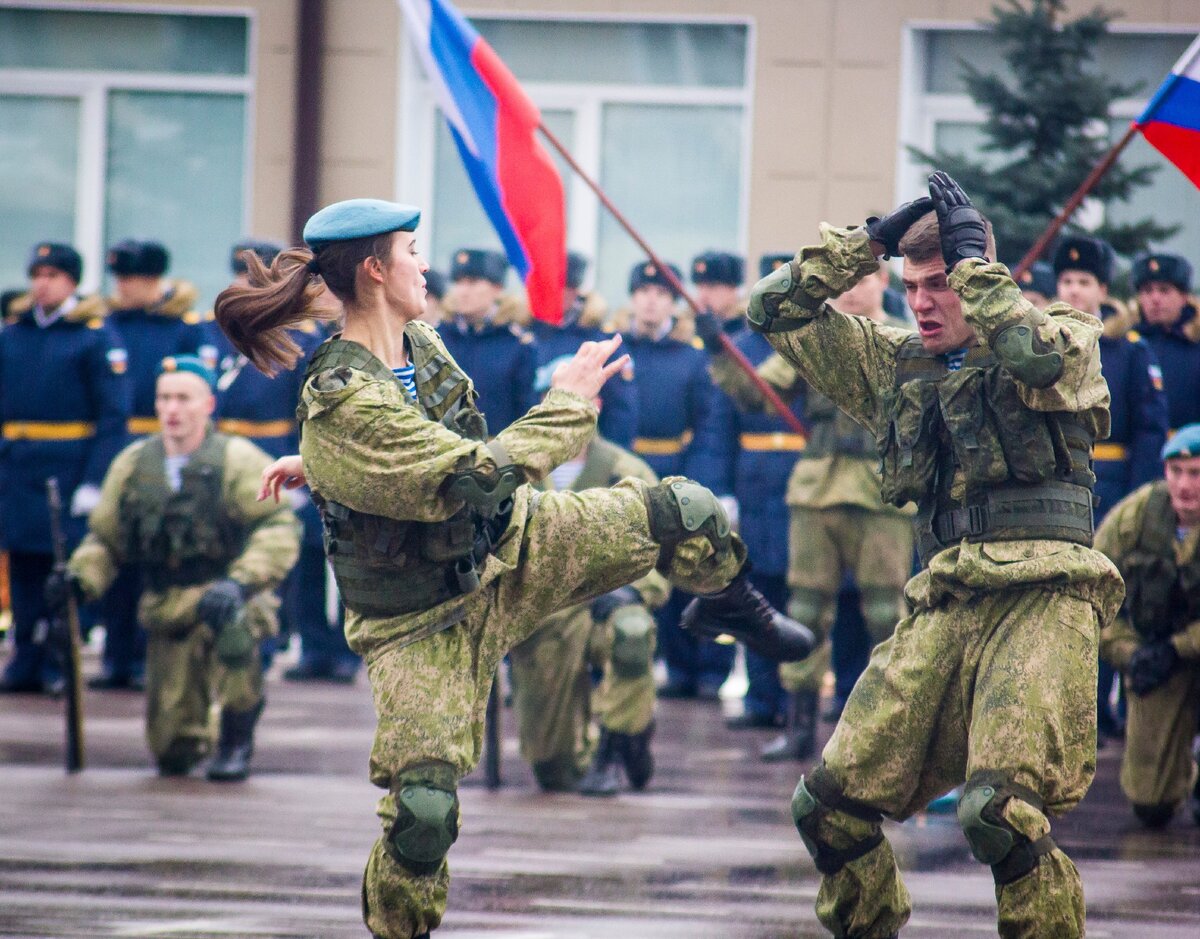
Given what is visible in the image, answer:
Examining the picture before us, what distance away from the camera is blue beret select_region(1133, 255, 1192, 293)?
10719 mm

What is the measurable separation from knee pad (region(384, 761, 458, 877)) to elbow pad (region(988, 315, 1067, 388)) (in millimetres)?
1666

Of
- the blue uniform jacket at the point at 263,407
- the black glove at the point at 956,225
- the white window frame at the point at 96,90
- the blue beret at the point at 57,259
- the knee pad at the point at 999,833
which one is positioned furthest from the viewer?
the white window frame at the point at 96,90

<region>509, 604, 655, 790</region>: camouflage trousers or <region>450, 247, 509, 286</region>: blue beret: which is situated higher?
<region>450, 247, 509, 286</region>: blue beret

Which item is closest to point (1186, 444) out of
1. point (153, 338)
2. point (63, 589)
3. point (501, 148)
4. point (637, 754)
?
point (637, 754)

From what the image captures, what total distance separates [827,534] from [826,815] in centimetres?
421

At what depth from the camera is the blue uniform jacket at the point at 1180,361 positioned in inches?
426

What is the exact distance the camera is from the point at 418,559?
5270 millimetres

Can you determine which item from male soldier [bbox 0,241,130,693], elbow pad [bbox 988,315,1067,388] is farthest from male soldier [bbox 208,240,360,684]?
elbow pad [bbox 988,315,1067,388]

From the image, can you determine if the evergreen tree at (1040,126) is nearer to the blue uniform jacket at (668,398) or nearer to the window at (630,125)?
the blue uniform jacket at (668,398)

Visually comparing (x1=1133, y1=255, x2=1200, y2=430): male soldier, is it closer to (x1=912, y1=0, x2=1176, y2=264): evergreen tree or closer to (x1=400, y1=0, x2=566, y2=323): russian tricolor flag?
(x1=912, y1=0, x2=1176, y2=264): evergreen tree

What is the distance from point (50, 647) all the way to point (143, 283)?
2283 millimetres

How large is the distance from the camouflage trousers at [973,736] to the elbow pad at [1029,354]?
533mm

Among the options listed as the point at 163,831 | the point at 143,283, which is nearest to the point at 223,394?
the point at 143,283

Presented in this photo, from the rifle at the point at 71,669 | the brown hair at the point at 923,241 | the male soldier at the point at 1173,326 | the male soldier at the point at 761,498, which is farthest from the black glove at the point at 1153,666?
the rifle at the point at 71,669
